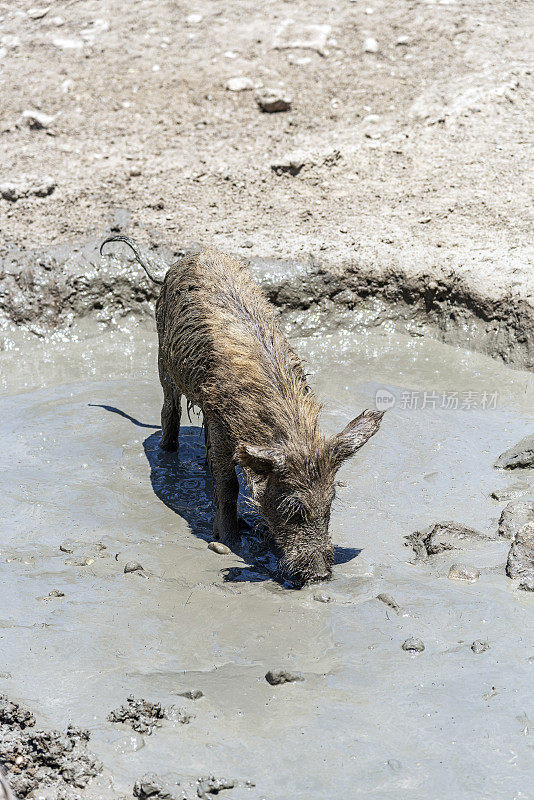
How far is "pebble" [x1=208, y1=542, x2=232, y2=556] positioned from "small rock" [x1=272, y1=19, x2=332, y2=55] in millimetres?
10217

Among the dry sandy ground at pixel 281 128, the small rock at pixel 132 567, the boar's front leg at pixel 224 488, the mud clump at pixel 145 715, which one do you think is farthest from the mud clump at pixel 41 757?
the dry sandy ground at pixel 281 128

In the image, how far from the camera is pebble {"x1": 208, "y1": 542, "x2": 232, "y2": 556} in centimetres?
605

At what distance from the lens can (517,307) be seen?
29.9ft

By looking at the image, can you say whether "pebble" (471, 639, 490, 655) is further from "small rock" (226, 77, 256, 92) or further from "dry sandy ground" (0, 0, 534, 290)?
"small rock" (226, 77, 256, 92)

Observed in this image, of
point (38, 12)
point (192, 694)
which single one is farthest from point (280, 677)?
point (38, 12)

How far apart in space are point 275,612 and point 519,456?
2.75m

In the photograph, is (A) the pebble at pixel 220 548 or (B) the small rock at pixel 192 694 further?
(A) the pebble at pixel 220 548

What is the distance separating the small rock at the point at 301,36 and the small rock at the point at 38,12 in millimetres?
4287

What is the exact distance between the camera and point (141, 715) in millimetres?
4156

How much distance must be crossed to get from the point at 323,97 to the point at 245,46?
1.85 metres

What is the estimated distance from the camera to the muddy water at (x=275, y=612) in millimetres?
3904

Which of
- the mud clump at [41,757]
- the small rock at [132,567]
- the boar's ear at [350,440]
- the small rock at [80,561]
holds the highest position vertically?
the boar's ear at [350,440]

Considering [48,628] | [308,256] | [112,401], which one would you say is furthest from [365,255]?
[48,628]

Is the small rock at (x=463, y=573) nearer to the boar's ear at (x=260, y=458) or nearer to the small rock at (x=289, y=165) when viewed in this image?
the boar's ear at (x=260, y=458)
